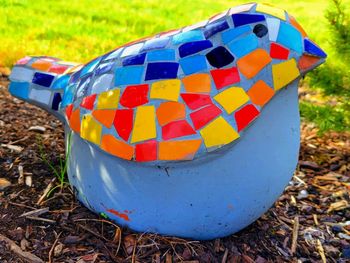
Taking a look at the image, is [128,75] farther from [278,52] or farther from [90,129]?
[278,52]

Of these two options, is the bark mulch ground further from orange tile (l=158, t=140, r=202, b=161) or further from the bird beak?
the bird beak

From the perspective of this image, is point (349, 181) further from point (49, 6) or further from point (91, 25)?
point (49, 6)

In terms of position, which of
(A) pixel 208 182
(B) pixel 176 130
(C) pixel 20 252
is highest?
(B) pixel 176 130

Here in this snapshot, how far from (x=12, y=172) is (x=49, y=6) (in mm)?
3893

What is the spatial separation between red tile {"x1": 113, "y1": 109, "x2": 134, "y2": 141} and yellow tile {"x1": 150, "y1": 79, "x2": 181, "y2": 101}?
0.12 metres

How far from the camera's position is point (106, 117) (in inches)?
94.9

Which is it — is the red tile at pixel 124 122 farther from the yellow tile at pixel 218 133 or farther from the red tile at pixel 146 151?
the yellow tile at pixel 218 133

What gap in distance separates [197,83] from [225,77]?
0.37ft

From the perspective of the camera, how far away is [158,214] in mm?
2488

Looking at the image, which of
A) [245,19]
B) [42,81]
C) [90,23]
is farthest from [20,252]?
[90,23]

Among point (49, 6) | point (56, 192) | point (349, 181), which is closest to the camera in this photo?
point (56, 192)

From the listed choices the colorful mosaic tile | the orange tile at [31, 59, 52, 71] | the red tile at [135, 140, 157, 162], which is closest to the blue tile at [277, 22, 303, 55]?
the colorful mosaic tile

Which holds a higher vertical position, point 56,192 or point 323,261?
point 56,192

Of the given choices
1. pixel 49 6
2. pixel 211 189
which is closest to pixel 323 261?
pixel 211 189
